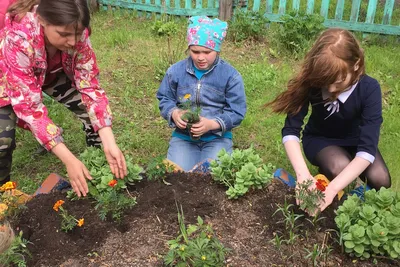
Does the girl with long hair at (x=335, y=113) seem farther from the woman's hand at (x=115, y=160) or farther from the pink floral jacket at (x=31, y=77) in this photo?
the pink floral jacket at (x=31, y=77)

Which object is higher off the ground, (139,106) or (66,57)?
(66,57)

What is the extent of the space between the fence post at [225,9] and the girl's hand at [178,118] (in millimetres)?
3750

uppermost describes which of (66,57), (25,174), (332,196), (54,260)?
(66,57)

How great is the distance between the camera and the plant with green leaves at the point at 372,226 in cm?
190

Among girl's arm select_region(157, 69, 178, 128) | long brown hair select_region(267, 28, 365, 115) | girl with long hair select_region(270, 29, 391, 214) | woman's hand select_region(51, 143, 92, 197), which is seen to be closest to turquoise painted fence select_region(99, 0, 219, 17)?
girl's arm select_region(157, 69, 178, 128)

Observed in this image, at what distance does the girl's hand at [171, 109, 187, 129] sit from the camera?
2887mm

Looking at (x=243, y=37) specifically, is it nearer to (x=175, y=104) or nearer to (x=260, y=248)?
(x=175, y=104)

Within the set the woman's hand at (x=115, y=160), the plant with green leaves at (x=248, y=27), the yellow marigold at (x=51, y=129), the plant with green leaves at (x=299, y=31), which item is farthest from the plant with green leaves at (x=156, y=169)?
the plant with green leaves at (x=248, y=27)

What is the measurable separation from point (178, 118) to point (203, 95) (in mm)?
306

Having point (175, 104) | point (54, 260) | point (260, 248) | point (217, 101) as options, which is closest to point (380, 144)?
point (217, 101)

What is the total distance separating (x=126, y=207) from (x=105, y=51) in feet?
12.3

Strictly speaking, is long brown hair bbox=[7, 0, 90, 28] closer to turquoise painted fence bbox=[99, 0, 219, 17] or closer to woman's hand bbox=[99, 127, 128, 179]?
woman's hand bbox=[99, 127, 128, 179]

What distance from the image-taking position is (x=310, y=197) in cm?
207

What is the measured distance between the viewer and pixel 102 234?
6.93 feet
